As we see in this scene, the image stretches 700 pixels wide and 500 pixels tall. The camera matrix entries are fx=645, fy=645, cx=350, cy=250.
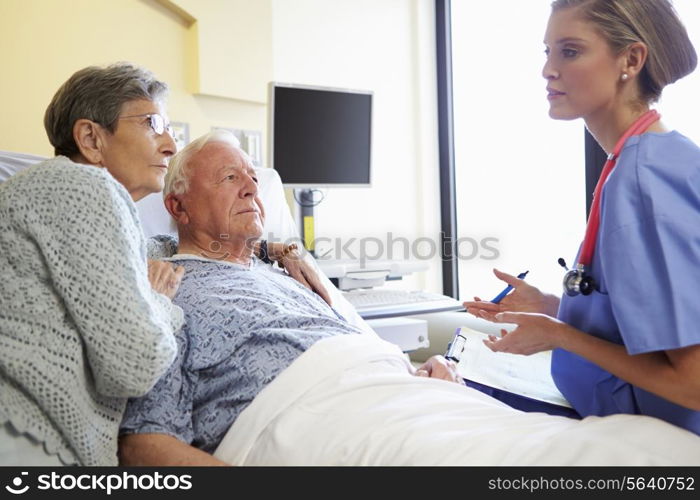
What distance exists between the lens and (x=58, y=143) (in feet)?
4.81

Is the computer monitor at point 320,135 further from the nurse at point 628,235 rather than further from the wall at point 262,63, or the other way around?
the nurse at point 628,235

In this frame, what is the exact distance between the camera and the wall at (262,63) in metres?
2.46

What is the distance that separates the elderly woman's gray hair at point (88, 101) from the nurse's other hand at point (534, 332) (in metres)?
0.97

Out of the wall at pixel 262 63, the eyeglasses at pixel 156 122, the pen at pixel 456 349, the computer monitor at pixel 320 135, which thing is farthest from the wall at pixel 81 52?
the pen at pixel 456 349

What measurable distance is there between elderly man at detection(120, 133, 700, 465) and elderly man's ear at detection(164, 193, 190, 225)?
0.16m

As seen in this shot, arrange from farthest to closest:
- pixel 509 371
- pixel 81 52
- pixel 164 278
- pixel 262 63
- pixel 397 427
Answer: pixel 262 63 < pixel 81 52 < pixel 509 371 < pixel 164 278 < pixel 397 427

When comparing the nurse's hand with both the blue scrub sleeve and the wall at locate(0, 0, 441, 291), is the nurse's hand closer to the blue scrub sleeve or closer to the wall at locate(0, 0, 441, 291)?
the blue scrub sleeve

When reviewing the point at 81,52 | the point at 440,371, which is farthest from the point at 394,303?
the point at 81,52

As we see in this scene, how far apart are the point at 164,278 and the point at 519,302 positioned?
77 cm

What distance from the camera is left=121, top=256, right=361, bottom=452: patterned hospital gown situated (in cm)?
118

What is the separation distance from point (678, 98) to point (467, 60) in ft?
4.70

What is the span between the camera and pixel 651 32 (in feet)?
3.71

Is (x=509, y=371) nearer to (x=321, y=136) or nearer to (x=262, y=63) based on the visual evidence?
(x=321, y=136)
